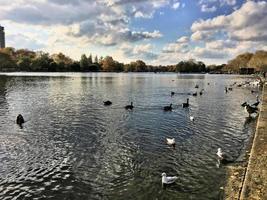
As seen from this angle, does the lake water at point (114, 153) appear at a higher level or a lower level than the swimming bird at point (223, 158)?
lower

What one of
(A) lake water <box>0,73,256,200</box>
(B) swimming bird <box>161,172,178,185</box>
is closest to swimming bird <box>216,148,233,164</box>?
(A) lake water <box>0,73,256,200</box>

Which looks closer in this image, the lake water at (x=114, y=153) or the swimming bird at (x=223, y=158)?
the lake water at (x=114, y=153)

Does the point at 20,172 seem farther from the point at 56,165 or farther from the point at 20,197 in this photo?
the point at 20,197

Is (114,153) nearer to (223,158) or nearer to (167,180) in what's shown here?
(167,180)

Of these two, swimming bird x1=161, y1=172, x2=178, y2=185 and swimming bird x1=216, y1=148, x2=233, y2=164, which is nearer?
swimming bird x1=161, y1=172, x2=178, y2=185

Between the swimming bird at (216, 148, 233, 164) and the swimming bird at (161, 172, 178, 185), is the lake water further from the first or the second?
the swimming bird at (216, 148, 233, 164)

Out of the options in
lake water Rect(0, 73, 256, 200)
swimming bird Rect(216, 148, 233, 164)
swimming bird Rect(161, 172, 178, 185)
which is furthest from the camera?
swimming bird Rect(216, 148, 233, 164)

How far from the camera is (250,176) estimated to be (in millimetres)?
14914

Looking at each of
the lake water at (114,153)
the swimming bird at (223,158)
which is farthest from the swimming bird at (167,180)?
the swimming bird at (223,158)

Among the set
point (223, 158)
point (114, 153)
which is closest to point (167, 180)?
point (223, 158)

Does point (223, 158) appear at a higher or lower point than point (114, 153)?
higher

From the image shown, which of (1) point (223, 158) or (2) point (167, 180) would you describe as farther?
(1) point (223, 158)

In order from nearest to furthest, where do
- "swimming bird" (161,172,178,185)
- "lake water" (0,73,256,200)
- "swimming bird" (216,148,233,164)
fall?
1. "lake water" (0,73,256,200)
2. "swimming bird" (161,172,178,185)
3. "swimming bird" (216,148,233,164)

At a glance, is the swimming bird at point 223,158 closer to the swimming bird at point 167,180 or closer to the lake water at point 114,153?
the lake water at point 114,153
